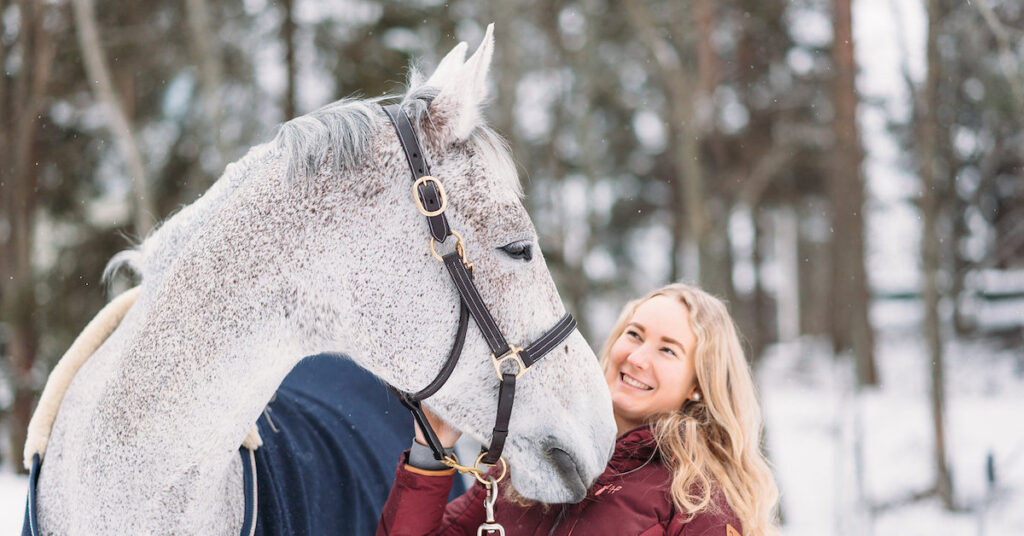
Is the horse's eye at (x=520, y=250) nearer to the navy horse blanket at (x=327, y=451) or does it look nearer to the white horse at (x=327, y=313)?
the white horse at (x=327, y=313)

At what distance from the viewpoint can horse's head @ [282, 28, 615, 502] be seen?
168 cm

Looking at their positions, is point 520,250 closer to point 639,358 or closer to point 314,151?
point 314,151

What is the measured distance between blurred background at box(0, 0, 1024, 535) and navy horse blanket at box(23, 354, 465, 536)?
1.22 metres

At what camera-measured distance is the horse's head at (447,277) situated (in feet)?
5.50

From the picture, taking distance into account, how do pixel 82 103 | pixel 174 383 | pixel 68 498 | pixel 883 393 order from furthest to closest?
pixel 883 393
pixel 82 103
pixel 68 498
pixel 174 383

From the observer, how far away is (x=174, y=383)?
5.40ft

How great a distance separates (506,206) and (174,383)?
84cm

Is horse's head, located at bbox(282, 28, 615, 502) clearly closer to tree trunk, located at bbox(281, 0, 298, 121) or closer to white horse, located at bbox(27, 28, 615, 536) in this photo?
white horse, located at bbox(27, 28, 615, 536)

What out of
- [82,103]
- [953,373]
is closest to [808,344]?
[953,373]

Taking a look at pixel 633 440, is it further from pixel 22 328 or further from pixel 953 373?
pixel 953 373

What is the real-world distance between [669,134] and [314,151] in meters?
9.12

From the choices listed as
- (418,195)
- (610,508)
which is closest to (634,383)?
(610,508)

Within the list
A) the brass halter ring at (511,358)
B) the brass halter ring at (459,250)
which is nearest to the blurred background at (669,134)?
the brass halter ring at (459,250)

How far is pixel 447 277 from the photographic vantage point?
5.54ft
